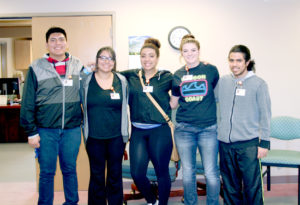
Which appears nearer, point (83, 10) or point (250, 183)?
point (250, 183)

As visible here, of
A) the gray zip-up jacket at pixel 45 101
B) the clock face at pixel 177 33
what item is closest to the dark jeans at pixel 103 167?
the gray zip-up jacket at pixel 45 101

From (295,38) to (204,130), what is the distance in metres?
2.09

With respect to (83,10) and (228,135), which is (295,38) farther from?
(83,10)

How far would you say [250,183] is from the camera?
7.43 feet

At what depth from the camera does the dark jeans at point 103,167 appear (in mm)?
2328

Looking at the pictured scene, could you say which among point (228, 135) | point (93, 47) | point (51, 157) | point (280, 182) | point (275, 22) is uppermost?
point (275, 22)

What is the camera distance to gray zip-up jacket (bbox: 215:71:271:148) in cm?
223

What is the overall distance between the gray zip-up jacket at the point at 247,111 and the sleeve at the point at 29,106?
61.6 inches

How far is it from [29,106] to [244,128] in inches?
68.6

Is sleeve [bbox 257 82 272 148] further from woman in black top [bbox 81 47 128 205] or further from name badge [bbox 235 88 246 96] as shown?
woman in black top [bbox 81 47 128 205]

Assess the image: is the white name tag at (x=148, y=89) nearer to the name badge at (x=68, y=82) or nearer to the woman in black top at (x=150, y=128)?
the woman in black top at (x=150, y=128)

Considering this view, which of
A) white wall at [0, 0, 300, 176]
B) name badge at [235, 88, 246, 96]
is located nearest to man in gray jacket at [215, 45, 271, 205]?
name badge at [235, 88, 246, 96]

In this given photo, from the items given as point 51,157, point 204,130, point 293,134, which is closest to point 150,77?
point 204,130

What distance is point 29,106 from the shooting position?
2238 millimetres
